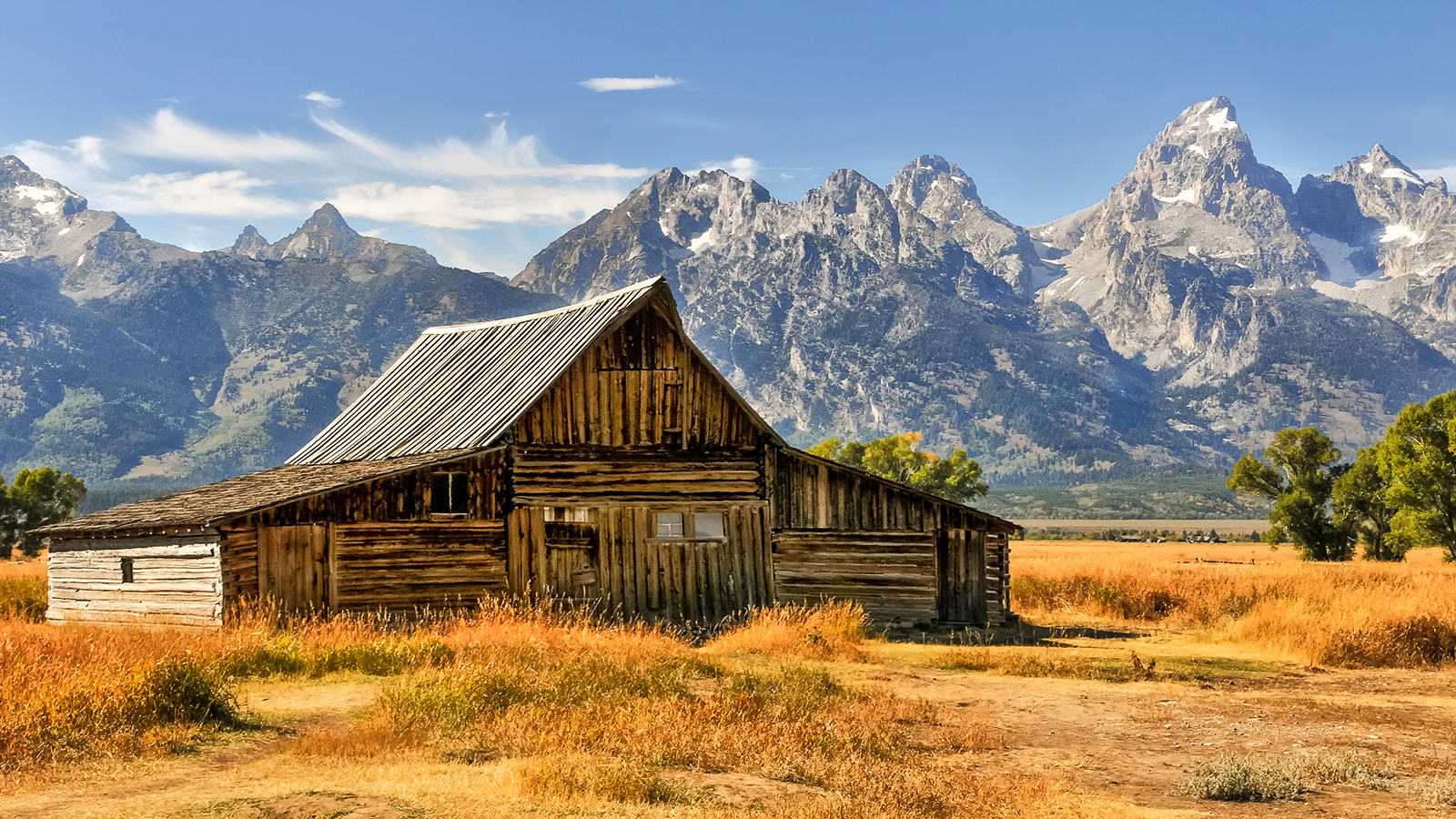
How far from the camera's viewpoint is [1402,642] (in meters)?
22.5

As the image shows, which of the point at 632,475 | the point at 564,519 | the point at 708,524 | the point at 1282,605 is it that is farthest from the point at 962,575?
the point at 564,519

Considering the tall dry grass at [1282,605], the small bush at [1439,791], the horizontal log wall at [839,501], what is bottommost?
the tall dry grass at [1282,605]

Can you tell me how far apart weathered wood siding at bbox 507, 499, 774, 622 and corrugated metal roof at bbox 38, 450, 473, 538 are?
2688 mm

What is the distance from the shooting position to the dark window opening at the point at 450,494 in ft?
86.8

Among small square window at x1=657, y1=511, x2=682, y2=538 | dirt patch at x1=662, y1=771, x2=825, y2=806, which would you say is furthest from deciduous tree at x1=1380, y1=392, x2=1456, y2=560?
dirt patch at x1=662, y1=771, x2=825, y2=806

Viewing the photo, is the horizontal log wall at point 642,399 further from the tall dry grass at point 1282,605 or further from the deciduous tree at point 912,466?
the deciduous tree at point 912,466

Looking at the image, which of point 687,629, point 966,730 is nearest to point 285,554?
point 687,629

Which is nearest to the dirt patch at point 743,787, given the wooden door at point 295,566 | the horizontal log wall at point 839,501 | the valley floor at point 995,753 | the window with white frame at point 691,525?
the valley floor at point 995,753

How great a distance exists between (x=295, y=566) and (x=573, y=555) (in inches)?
230

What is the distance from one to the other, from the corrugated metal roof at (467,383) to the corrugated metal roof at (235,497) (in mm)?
920

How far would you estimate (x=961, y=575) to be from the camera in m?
30.7

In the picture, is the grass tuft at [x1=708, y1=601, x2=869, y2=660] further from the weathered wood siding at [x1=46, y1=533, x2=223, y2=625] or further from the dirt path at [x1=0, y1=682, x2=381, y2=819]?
the weathered wood siding at [x1=46, y1=533, x2=223, y2=625]

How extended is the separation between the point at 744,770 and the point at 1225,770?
14.5ft

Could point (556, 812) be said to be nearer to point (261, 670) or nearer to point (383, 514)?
point (261, 670)
